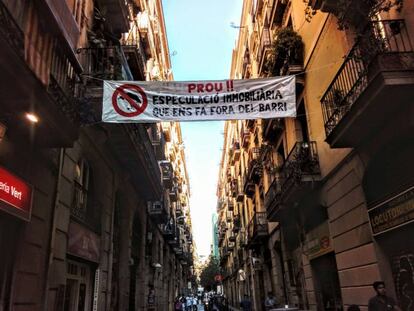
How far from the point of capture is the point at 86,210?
12.0 metres

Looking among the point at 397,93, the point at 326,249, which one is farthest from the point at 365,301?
the point at 397,93

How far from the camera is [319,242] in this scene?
13531 mm

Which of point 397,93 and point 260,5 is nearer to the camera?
point 397,93

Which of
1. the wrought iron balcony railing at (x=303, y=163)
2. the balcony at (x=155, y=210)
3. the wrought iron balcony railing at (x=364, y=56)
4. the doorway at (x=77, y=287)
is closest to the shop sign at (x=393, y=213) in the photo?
the wrought iron balcony railing at (x=364, y=56)

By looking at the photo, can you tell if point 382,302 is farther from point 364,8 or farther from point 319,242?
point 319,242

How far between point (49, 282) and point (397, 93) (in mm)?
7588

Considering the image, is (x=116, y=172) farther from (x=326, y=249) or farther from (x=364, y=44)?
(x=364, y=44)

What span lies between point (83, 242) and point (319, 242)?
7.51 metres

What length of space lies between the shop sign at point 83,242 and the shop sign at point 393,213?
7.06 meters

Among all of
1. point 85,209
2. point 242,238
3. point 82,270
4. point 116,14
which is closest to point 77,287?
point 82,270

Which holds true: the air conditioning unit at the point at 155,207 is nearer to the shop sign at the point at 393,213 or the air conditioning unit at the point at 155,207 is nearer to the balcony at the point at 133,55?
the balcony at the point at 133,55

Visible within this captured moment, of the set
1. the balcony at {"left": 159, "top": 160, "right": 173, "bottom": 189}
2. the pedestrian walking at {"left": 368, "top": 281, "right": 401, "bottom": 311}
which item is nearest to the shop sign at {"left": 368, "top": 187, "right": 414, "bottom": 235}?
the pedestrian walking at {"left": 368, "top": 281, "right": 401, "bottom": 311}

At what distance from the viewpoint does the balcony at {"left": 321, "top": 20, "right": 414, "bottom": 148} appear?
721cm

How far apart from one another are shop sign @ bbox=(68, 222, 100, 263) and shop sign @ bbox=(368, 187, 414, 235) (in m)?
7.06
